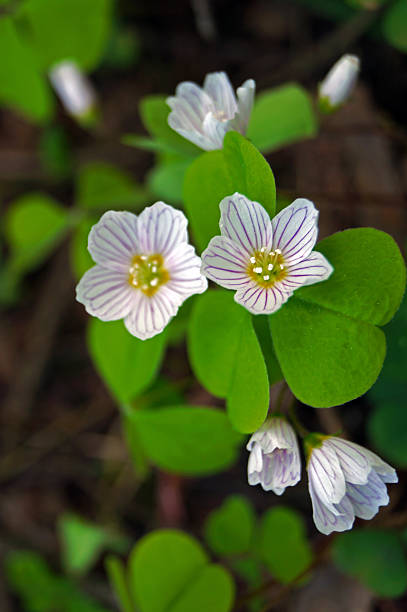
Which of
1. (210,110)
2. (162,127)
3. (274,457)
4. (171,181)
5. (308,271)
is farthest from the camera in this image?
(171,181)

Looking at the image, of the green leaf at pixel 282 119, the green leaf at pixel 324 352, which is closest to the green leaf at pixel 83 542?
the green leaf at pixel 324 352

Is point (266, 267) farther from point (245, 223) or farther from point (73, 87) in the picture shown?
point (73, 87)

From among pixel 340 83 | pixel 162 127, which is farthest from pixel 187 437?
pixel 340 83

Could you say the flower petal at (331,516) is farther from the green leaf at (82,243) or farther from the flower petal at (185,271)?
the green leaf at (82,243)

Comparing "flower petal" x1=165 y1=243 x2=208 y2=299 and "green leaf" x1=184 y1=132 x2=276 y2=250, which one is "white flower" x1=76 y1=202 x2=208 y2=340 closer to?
"flower petal" x1=165 y1=243 x2=208 y2=299

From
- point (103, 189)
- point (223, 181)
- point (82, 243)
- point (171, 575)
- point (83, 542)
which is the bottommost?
point (83, 542)

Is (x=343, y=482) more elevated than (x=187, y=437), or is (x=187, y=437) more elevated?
(x=343, y=482)

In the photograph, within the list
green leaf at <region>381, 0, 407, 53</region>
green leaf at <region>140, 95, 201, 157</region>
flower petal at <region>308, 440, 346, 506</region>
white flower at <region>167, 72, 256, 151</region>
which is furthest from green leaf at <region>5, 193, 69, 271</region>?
flower petal at <region>308, 440, 346, 506</region>
